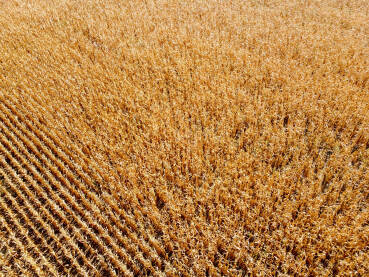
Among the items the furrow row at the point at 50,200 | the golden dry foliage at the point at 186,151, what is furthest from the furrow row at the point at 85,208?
the furrow row at the point at 50,200

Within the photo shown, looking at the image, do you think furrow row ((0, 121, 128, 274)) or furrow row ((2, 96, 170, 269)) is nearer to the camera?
furrow row ((2, 96, 170, 269))

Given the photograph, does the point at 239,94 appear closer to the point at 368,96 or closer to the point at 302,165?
the point at 302,165

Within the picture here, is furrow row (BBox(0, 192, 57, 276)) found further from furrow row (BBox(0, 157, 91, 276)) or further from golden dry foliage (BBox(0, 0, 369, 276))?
furrow row (BBox(0, 157, 91, 276))

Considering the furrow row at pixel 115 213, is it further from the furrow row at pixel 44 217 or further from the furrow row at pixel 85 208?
the furrow row at pixel 44 217

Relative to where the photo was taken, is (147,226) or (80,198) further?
(80,198)

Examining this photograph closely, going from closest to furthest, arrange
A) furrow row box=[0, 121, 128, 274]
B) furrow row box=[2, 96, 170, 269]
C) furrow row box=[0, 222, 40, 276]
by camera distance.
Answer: furrow row box=[0, 222, 40, 276], furrow row box=[2, 96, 170, 269], furrow row box=[0, 121, 128, 274]

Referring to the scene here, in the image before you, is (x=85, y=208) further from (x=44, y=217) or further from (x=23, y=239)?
(x=23, y=239)

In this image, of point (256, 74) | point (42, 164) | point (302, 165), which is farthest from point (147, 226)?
point (256, 74)

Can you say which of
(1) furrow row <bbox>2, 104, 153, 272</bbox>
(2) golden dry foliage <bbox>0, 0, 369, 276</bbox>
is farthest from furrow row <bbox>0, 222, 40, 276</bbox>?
(1) furrow row <bbox>2, 104, 153, 272</bbox>
